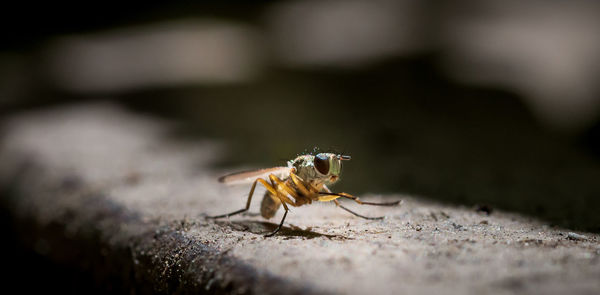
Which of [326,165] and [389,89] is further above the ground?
[389,89]

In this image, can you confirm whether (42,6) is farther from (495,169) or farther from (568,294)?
(568,294)

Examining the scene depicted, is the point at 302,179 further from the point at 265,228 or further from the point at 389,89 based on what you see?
the point at 389,89

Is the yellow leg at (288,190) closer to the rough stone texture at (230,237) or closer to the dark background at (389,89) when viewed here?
the rough stone texture at (230,237)

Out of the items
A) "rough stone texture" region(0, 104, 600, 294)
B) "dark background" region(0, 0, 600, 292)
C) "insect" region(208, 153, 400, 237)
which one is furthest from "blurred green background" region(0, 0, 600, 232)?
"rough stone texture" region(0, 104, 600, 294)

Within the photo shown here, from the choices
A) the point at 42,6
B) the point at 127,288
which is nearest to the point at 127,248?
the point at 127,288

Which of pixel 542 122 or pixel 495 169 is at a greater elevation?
pixel 542 122

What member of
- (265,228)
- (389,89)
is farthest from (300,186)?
(389,89)

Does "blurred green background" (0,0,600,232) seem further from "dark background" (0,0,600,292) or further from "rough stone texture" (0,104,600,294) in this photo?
"rough stone texture" (0,104,600,294)
